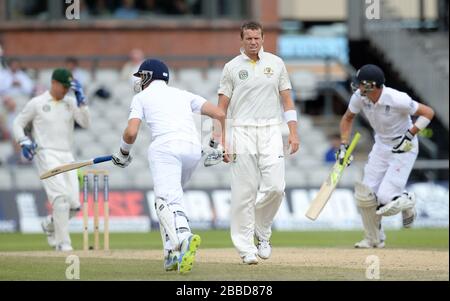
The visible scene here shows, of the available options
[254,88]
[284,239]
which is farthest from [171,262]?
[284,239]

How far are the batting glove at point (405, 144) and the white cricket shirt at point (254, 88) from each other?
2804 mm

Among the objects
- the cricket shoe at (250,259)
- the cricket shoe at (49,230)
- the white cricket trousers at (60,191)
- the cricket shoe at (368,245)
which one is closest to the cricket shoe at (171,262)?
the cricket shoe at (250,259)

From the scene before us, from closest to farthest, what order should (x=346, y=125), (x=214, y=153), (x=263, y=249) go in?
1. (x=214, y=153)
2. (x=263, y=249)
3. (x=346, y=125)

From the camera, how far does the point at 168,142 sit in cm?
1248

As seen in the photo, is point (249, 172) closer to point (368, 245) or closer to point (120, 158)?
point (120, 158)

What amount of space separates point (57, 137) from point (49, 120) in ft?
0.79

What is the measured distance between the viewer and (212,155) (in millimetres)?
12875

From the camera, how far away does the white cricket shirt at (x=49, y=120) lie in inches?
648

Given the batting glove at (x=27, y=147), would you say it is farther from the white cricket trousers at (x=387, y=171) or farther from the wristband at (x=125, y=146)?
the white cricket trousers at (x=387, y=171)

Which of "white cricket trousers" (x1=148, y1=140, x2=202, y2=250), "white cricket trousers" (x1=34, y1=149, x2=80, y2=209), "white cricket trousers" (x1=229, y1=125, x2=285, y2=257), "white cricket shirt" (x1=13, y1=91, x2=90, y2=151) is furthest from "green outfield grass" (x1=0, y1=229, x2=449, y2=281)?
"white cricket shirt" (x1=13, y1=91, x2=90, y2=151)

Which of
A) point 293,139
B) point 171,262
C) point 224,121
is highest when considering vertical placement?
point 224,121
